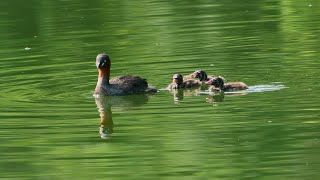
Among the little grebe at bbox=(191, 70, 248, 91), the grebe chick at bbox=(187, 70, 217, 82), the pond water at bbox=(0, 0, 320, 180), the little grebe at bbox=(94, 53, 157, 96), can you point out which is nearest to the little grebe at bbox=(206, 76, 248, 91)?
the little grebe at bbox=(191, 70, 248, 91)

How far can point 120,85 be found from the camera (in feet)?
55.5

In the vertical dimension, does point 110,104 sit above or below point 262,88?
below

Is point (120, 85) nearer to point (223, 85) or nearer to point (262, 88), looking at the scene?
point (223, 85)

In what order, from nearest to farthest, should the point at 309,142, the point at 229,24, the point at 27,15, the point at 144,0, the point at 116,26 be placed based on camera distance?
the point at 309,142, the point at 229,24, the point at 116,26, the point at 27,15, the point at 144,0

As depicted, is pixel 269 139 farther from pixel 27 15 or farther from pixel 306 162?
pixel 27 15

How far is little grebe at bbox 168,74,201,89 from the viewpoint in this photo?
1653 cm

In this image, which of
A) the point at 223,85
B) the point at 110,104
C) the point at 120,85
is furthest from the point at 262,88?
the point at 120,85

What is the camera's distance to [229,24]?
2356 cm

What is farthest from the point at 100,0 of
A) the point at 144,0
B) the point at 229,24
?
the point at 229,24

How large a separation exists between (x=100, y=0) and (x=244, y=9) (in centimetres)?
552

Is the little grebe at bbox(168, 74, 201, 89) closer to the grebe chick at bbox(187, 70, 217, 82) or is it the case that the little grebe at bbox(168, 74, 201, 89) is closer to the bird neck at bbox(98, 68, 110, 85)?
the grebe chick at bbox(187, 70, 217, 82)

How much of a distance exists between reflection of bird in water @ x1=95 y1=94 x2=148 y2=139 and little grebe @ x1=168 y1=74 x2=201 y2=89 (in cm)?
45

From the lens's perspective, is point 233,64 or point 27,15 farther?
point 27,15

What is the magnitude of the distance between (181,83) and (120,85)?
2.98 feet
